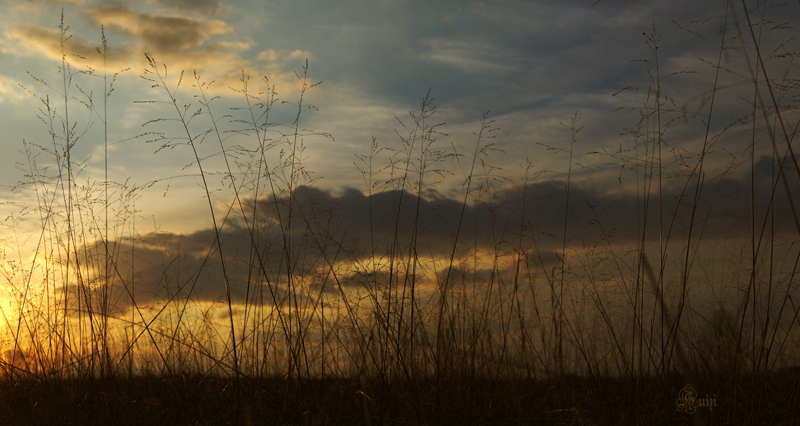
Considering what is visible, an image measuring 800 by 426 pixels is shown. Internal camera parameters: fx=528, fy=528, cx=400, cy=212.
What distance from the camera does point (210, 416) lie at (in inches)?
96.6

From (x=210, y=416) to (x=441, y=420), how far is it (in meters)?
1.07

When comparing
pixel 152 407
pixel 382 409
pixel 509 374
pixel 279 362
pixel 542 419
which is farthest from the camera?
pixel 279 362

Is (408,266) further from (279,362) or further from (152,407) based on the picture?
(152,407)

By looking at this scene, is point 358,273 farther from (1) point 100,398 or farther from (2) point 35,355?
(2) point 35,355

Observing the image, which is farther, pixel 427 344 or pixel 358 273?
pixel 358 273

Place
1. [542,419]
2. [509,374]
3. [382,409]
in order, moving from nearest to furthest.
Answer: [382,409]
[542,419]
[509,374]

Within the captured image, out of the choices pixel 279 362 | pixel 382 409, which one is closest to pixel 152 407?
pixel 279 362

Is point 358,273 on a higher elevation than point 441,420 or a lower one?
higher

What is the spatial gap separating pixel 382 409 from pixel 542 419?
2.49 ft

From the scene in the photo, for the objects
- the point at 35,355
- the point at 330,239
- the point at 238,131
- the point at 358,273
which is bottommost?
the point at 35,355

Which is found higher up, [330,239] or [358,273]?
[330,239]

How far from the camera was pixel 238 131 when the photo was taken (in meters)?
3.07

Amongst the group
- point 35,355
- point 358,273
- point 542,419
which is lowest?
point 542,419

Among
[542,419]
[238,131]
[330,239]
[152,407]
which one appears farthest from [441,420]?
[238,131]
